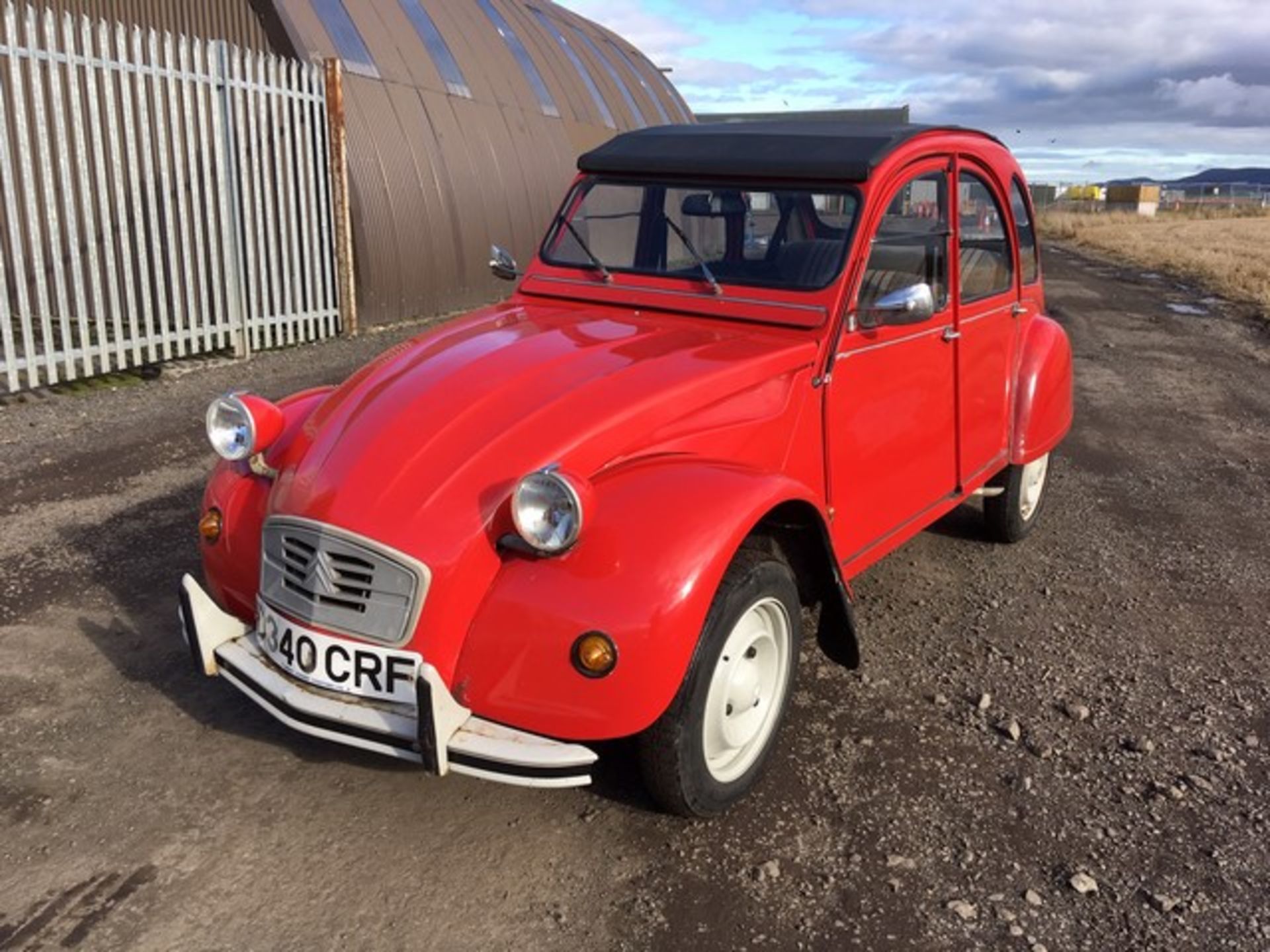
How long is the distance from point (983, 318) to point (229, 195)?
7523mm

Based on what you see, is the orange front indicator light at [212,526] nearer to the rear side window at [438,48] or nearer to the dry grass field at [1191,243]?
the rear side window at [438,48]

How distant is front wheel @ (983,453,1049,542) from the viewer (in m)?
5.31

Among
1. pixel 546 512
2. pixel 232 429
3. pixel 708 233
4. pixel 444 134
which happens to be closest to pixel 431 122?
pixel 444 134

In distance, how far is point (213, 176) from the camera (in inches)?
378

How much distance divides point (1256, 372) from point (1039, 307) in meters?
6.87

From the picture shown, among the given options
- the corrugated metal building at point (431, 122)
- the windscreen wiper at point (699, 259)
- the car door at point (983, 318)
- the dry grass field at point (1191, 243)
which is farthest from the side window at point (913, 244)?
the dry grass field at point (1191, 243)

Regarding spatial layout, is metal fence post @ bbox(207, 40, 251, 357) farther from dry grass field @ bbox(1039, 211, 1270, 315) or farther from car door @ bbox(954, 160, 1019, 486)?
dry grass field @ bbox(1039, 211, 1270, 315)

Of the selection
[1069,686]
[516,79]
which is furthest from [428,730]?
[516,79]

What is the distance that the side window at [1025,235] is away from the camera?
517 centimetres

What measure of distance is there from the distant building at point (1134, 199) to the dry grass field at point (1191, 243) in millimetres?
2466

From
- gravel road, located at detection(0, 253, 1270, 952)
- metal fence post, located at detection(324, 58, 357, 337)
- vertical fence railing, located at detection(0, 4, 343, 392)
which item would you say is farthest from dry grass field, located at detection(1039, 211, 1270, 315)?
gravel road, located at detection(0, 253, 1270, 952)

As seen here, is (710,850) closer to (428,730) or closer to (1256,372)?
(428,730)

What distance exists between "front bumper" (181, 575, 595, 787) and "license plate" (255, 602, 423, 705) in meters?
0.03

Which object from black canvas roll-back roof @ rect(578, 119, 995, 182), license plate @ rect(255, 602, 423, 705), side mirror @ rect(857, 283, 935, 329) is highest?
black canvas roll-back roof @ rect(578, 119, 995, 182)
